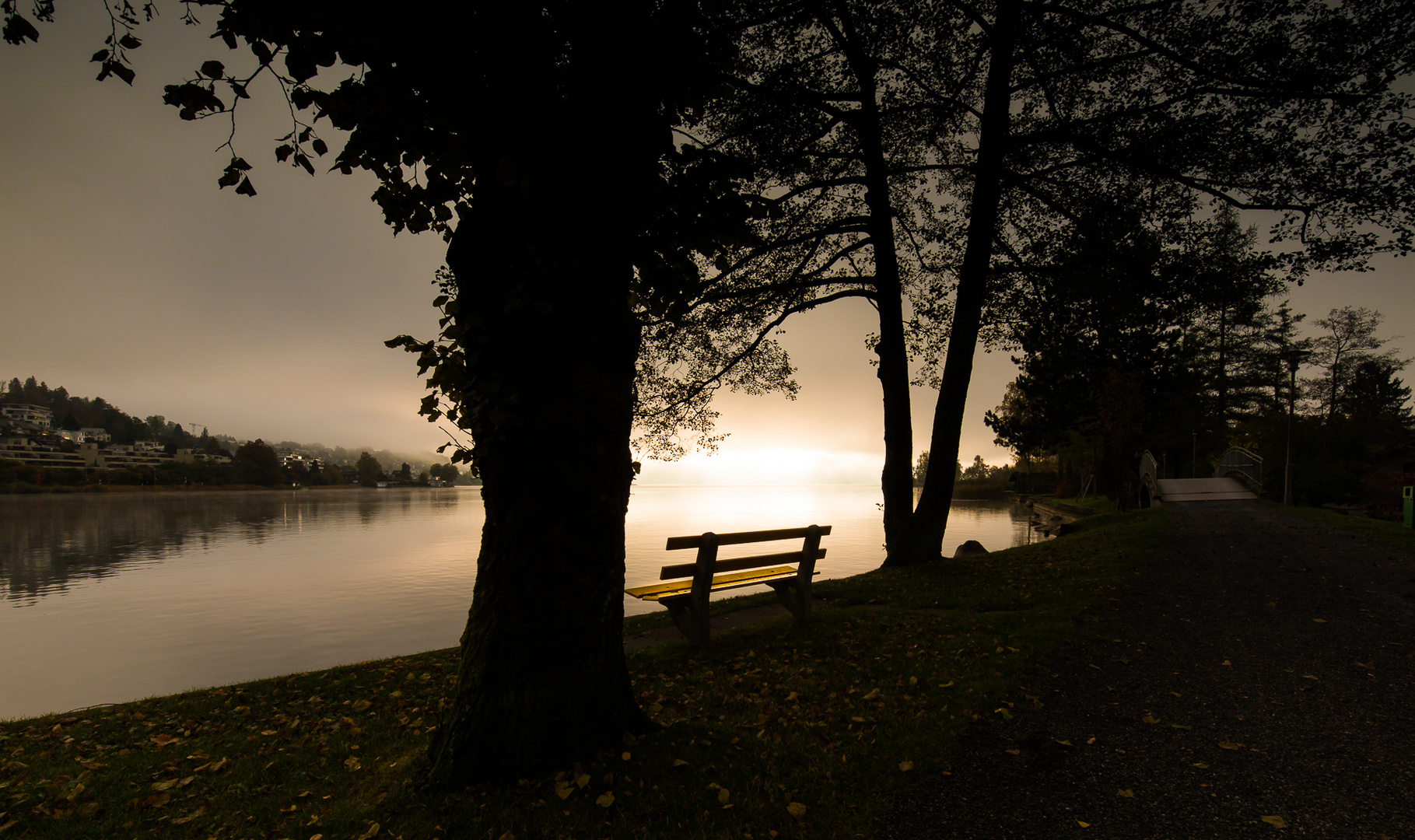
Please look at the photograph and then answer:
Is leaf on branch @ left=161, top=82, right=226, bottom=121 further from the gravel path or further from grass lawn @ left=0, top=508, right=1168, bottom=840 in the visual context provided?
the gravel path

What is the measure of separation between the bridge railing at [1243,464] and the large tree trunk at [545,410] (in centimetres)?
3070

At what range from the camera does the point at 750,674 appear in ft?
17.1

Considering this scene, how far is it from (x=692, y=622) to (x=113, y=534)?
44.7 m

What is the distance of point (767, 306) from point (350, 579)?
17.1 metres

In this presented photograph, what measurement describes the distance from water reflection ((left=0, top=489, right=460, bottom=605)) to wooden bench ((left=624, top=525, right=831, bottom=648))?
21175 mm

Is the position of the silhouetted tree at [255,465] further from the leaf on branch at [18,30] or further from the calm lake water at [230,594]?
the leaf on branch at [18,30]

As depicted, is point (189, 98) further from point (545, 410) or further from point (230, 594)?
point (230, 594)

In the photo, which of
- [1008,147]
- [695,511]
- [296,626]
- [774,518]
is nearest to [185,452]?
[695,511]

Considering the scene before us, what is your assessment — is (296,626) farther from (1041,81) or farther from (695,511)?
(695,511)

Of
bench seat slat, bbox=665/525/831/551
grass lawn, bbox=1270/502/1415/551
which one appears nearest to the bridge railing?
grass lawn, bbox=1270/502/1415/551

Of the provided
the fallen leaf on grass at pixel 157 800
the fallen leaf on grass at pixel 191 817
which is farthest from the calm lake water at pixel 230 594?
the fallen leaf on grass at pixel 191 817

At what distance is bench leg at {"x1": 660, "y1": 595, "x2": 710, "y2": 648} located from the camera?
603 centimetres

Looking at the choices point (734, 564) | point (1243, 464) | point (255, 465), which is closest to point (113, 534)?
point (734, 564)

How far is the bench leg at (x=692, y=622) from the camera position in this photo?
19.8 ft
